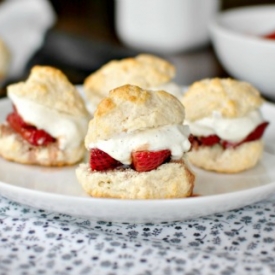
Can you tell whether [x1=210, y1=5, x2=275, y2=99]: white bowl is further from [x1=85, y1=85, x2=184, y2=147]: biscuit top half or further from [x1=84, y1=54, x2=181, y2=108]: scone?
[x1=85, y1=85, x2=184, y2=147]: biscuit top half

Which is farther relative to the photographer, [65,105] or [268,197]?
[65,105]

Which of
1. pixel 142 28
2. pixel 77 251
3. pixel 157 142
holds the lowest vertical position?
pixel 142 28

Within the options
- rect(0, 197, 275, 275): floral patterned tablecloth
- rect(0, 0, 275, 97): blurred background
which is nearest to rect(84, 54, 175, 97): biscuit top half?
rect(0, 197, 275, 275): floral patterned tablecloth

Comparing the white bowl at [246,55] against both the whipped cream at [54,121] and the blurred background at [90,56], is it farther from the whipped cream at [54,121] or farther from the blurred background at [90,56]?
the whipped cream at [54,121]

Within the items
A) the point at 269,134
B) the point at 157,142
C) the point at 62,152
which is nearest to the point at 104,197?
the point at 157,142

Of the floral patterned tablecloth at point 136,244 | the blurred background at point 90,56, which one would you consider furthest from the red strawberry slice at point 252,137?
the blurred background at point 90,56

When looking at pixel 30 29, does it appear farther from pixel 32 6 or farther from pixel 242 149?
pixel 242 149
